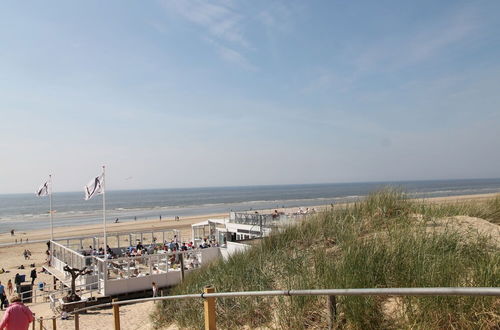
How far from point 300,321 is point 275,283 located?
1551mm

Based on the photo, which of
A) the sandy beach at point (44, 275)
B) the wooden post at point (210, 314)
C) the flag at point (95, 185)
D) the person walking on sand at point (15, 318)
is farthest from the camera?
the flag at point (95, 185)

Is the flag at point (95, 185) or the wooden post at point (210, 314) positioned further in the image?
the flag at point (95, 185)

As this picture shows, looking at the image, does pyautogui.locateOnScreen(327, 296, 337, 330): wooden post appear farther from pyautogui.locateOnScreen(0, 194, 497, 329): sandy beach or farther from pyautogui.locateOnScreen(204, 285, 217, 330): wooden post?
pyautogui.locateOnScreen(0, 194, 497, 329): sandy beach

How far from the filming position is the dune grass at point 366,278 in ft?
12.4

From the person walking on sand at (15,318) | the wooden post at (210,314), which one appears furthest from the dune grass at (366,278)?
the person walking on sand at (15,318)

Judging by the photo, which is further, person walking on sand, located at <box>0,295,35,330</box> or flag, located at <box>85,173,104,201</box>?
flag, located at <box>85,173,104,201</box>

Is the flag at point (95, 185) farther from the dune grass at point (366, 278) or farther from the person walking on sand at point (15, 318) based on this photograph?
the person walking on sand at point (15, 318)

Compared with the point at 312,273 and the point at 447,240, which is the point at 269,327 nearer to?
the point at 312,273

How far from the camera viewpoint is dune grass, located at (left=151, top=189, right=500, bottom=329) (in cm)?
378

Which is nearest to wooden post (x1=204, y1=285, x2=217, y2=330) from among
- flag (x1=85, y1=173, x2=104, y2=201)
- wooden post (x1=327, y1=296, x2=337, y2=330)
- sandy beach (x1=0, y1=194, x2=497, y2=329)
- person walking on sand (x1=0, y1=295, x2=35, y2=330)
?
wooden post (x1=327, y1=296, x2=337, y2=330)

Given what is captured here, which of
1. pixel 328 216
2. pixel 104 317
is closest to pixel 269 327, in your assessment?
pixel 328 216

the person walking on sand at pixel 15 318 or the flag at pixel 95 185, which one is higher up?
the flag at pixel 95 185

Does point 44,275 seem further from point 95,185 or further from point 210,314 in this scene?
point 210,314

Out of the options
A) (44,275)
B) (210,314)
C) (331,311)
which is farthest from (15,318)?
(44,275)
